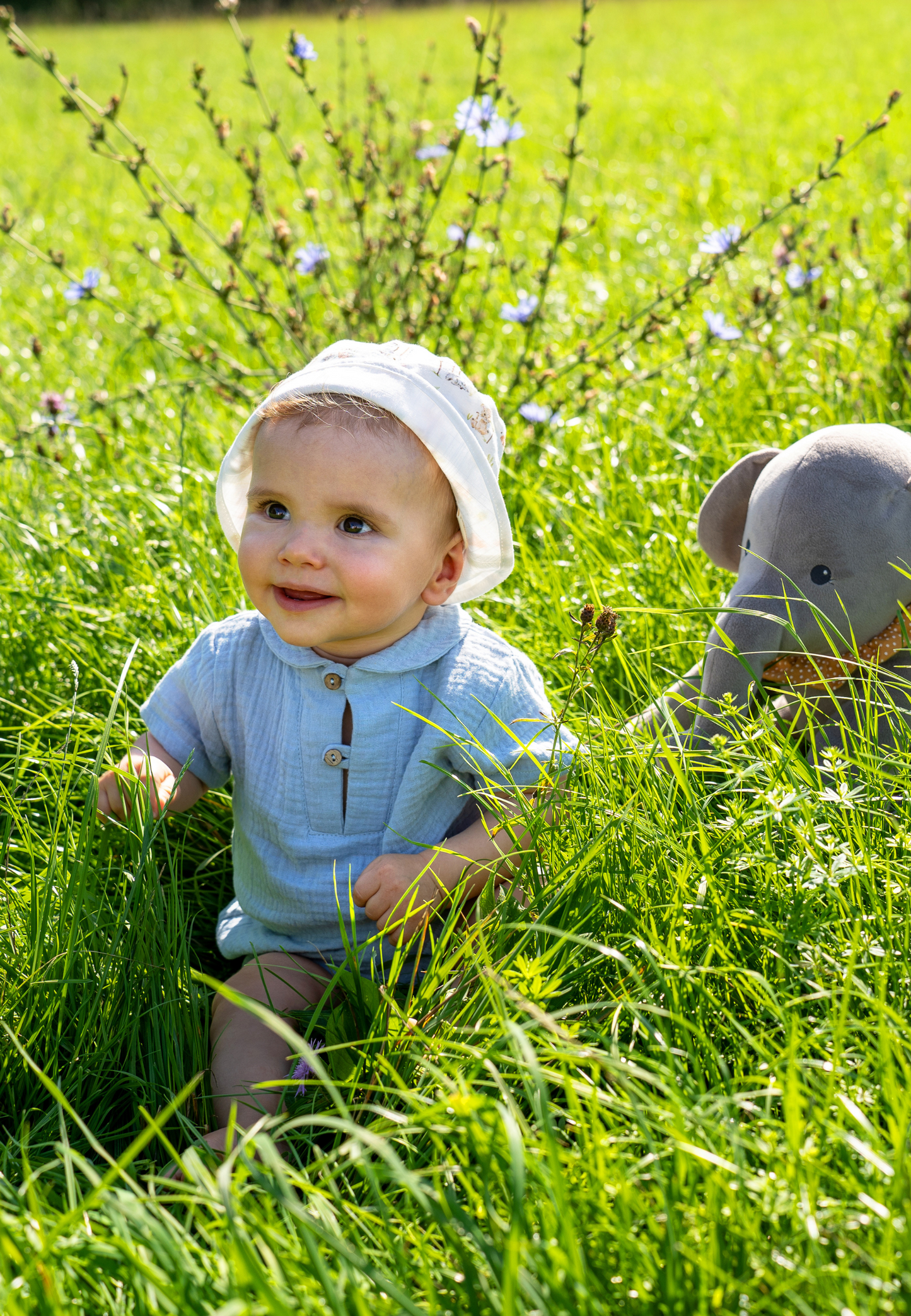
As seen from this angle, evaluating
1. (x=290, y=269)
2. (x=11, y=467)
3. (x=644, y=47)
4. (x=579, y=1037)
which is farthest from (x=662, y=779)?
(x=644, y=47)

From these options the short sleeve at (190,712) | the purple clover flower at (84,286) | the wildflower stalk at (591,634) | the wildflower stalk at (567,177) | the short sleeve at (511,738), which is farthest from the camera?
the purple clover flower at (84,286)

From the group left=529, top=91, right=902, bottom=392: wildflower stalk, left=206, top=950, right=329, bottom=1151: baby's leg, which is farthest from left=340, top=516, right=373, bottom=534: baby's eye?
left=529, top=91, right=902, bottom=392: wildflower stalk

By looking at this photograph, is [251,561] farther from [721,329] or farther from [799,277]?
[799,277]

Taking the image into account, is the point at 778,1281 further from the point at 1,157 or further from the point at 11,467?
the point at 1,157

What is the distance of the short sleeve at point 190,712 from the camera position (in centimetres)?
192

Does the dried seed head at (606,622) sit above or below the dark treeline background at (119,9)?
below

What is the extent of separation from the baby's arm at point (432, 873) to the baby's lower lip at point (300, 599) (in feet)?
1.33

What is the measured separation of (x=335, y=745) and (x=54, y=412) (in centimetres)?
164

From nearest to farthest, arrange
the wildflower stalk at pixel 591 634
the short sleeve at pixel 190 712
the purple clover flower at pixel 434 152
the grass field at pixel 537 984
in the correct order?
1. the grass field at pixel 537 984
2. the wildflower stalk at pixel 591 634
3. the short sleeve at pixel 190 712
4. the purple clover flower at pixel 434 152

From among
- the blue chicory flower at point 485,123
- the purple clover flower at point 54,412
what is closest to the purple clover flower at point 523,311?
the blue chicory flower at point 485,123

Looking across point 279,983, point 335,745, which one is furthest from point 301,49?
point 279,983

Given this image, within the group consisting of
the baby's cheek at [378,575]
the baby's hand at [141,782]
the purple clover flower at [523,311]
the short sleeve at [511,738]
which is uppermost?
the purple clover flower at [523,311]

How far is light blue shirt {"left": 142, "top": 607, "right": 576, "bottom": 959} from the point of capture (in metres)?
1.82

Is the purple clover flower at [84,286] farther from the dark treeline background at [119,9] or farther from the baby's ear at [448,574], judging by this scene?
the dark treeline background at [119,9]
